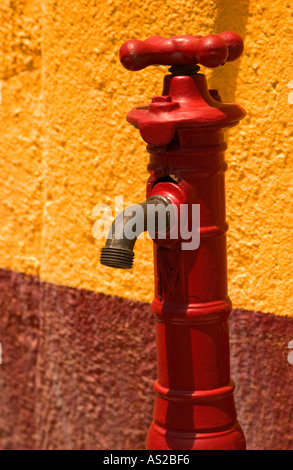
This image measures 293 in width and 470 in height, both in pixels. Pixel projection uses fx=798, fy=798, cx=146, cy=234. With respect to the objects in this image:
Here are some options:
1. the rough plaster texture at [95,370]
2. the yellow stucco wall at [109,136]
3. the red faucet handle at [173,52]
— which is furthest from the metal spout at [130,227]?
the rough plaster texture at [95,370]

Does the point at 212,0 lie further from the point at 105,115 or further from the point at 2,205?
the point at 2,205

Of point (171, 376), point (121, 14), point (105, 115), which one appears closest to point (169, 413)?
point (171, 376)

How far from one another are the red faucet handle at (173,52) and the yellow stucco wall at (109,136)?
45 centimetres

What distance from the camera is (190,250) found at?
1.75 metres

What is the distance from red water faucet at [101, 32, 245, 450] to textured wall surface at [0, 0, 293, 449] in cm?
39

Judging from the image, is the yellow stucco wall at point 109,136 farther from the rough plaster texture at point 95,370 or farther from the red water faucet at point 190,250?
the red water faucet at point 190,250

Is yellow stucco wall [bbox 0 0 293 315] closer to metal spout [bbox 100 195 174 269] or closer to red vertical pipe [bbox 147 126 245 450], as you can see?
red vertical pipe [bbox 147 126 245 450]

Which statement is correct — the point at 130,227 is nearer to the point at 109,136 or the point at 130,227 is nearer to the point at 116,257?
the point at 116,257

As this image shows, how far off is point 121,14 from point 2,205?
80 cm

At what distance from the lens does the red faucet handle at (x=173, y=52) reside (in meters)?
1.66

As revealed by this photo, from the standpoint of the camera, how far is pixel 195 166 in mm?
1729

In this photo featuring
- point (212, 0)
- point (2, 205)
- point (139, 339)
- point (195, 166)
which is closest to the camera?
point (195, 166)

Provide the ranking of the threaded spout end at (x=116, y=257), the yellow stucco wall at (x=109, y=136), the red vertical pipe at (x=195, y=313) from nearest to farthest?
1. the threaded spout end at (x=116, y=257)
2. the red vertical pipe at (x=195, y=313)
3. the yellow stucco wall at (x=109, y=136)

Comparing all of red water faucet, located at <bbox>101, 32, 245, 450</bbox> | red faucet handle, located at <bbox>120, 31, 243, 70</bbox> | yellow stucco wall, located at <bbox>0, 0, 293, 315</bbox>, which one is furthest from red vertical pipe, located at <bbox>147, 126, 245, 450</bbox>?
yellow stucco wall, located at <bbox>0, 0, 293, 315</bbox>
